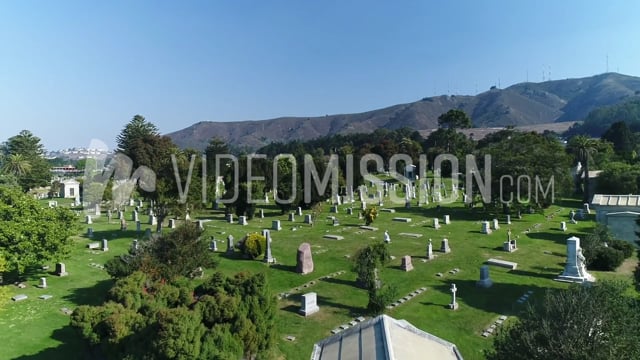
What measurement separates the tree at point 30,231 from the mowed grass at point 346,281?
5.69 ft

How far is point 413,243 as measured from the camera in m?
28.4

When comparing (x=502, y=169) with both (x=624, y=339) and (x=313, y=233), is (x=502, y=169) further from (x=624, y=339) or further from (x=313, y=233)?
(x=624, y=339)

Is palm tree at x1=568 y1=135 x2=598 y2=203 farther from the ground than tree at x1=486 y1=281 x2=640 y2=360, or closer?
farther from the ground

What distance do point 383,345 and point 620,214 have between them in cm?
3208

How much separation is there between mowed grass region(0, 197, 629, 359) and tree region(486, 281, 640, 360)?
4.60 meters

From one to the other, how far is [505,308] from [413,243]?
11.4 m

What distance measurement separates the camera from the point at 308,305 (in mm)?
17078

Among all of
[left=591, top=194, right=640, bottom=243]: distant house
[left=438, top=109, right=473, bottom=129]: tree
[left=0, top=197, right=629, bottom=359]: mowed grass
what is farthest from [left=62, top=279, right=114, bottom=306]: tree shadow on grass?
[left=438, top=109, right=473, bottom=129]: tree

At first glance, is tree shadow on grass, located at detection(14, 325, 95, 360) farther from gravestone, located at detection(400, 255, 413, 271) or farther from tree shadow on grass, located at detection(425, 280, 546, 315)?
gravestone, located at detection(400, 255, 413, 271)

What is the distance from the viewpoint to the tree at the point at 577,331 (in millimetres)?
8633

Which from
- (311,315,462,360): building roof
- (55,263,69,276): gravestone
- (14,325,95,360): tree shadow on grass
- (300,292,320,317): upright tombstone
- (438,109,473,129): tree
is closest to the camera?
(311,315,462,360): building roof

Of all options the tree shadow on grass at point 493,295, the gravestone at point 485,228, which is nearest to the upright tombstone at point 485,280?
the tree shadow on grass at point 493,295

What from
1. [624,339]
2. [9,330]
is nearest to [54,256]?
[9,330]

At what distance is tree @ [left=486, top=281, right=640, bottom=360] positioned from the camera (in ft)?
28.3
